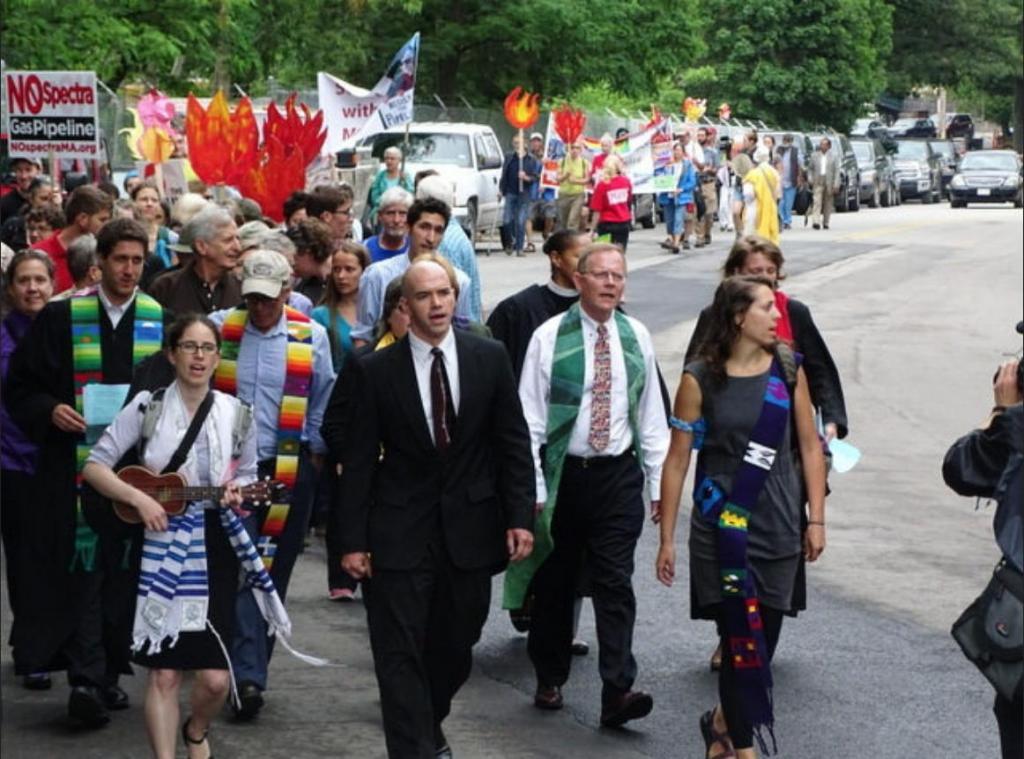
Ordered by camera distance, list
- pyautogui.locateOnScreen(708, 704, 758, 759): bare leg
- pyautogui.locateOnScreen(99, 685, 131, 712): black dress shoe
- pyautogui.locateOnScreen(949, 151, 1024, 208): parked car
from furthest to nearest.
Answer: pyautogui.locateOnScreen(949, 151, 1024, 208): parked car < pyautogui.locateOnScreen(99, 685, 131, 712): black dress shoe < pyautogui.locateOnScreen(708, 704, 758, 759): bare leg

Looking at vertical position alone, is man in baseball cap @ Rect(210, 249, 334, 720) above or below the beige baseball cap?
below

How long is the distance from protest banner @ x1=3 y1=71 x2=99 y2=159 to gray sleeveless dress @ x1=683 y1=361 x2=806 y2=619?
1066cm

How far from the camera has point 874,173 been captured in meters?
55.7

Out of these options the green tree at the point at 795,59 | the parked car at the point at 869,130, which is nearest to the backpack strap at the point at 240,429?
the parked car at the point at 869,130

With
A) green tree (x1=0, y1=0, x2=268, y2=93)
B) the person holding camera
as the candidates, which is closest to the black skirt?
the person holding camera

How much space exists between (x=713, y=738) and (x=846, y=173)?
45705mm

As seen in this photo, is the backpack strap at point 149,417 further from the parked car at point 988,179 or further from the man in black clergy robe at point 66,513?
the parked car at point 988,179

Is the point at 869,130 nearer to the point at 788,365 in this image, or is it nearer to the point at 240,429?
the point at 788,365

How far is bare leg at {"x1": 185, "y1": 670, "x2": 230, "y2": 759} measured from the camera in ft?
23.6

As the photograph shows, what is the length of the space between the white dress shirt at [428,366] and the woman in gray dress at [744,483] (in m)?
0.83

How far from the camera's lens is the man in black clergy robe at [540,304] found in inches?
348

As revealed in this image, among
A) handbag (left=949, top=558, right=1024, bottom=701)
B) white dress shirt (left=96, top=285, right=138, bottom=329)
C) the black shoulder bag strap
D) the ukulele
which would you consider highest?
white dress shirt (left=96, top=285, right=138, bottom=329)

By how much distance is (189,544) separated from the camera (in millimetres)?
7109

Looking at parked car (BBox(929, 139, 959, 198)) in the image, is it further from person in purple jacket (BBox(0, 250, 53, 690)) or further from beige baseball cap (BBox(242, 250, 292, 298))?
beige baseball cap (BBox(242, 250, 292, 298))
